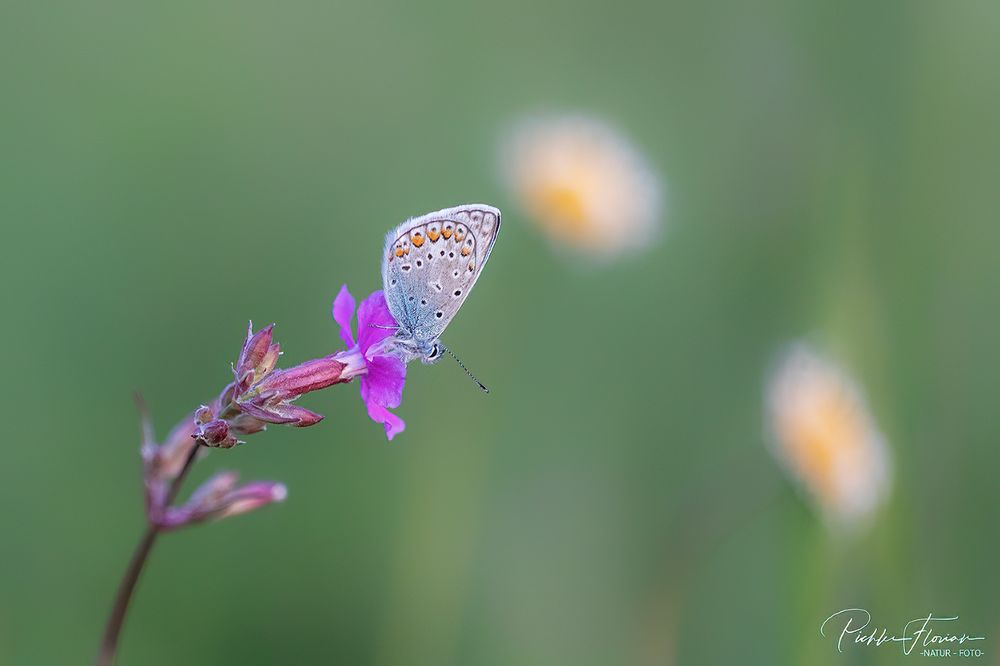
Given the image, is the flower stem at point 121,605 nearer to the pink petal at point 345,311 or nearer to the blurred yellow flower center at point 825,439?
the pink petal at point 345,311

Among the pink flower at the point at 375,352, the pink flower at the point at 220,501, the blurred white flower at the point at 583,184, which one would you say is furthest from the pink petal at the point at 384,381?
the blurred white flower at the point at 583,184

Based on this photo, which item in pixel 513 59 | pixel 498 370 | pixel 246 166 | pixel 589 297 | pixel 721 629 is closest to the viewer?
pixel 721 629

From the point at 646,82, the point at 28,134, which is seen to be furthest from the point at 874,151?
the point at 28,134

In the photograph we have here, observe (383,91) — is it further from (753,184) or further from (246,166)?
(753,184)

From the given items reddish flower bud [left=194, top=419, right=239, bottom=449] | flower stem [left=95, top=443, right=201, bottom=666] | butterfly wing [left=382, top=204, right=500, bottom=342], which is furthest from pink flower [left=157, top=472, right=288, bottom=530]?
butterfly wing [left=382, top=204, right=500, bottom=342]

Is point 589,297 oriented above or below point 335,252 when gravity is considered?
below

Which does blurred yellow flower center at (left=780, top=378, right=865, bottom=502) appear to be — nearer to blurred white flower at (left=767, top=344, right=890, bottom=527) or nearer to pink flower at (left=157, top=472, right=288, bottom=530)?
blurred white flower at (left=767, top=344, right=890, bottom=527)
